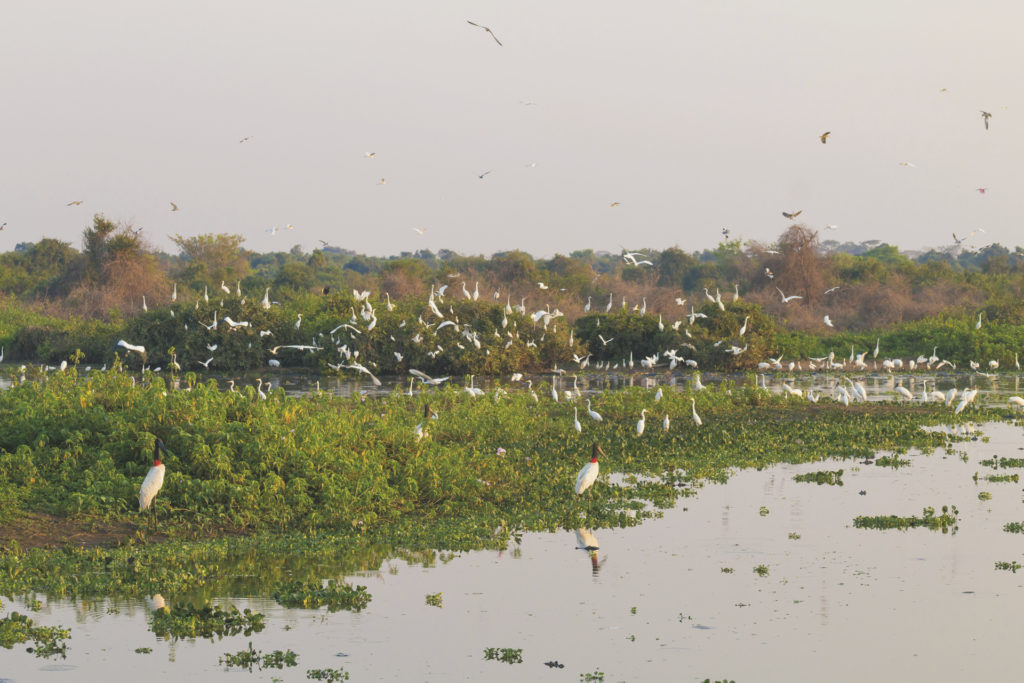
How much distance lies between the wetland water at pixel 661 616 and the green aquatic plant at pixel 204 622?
0.14 m

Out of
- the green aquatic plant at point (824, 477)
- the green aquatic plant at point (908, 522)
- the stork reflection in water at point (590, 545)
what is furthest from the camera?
the green aquatic plant at point (824, 477)

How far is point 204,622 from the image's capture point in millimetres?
8680

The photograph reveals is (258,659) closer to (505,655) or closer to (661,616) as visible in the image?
(505,655)

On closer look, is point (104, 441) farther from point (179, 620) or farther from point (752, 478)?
point (752, 478)

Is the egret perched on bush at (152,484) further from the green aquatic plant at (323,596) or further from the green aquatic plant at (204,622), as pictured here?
the green aquatic plant at (204,622)

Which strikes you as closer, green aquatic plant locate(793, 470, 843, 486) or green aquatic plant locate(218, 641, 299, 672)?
green aquatic plant locate(218, 641, 299, 672)

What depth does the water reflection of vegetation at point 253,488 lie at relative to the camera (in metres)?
10.4

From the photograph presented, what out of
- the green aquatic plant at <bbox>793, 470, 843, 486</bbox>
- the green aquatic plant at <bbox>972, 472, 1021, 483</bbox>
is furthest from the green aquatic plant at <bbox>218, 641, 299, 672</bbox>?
the green aquatic plant at <bbox>972, 472, 1021, 483</bbox>

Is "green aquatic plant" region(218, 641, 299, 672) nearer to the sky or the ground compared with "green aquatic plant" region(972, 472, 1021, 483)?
nearer to the ground

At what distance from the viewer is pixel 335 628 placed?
345 inches

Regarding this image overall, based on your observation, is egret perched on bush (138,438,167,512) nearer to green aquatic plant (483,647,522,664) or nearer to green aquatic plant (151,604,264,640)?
green aquatic plant (151,604,264,640)

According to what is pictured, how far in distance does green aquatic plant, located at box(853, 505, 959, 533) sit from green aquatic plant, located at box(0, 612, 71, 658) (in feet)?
25.8

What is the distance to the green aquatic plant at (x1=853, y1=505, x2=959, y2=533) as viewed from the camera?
41.3 ft

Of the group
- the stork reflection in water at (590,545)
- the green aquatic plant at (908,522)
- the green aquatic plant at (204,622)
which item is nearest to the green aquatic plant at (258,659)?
the green aquatic plant at (204,622)
